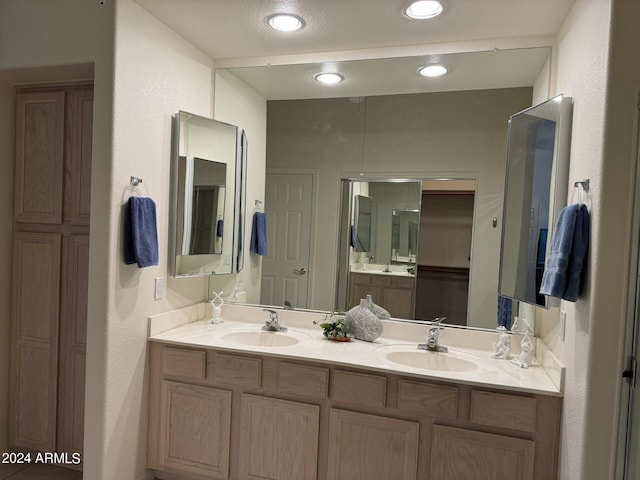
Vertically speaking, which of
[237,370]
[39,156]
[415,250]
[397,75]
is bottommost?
[237,370]

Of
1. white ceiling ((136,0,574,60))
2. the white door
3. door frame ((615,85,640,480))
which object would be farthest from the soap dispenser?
white ceiling ((136,0,574,60))

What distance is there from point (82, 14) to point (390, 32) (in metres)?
1.59

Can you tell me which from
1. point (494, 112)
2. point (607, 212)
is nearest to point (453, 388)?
point (607, 212)

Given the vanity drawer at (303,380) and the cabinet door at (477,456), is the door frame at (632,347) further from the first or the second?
the vanity drawer at (303,380)

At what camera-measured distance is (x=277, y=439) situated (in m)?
2.27

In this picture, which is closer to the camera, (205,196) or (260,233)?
(205,196)

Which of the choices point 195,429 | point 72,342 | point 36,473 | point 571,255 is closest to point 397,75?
point 571,255

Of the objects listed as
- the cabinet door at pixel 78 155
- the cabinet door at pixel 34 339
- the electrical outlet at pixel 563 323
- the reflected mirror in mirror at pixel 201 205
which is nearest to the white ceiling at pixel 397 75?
the reflected mirror in mirror at pixel 201 205

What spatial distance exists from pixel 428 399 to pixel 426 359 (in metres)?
0.35

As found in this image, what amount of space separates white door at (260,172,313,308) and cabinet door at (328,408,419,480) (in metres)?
0.90

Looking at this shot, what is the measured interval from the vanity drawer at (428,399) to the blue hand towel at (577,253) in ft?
2.17

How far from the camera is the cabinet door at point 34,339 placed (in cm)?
263

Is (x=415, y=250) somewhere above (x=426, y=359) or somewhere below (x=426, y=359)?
above

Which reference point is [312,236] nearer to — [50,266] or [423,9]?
[423,9]
